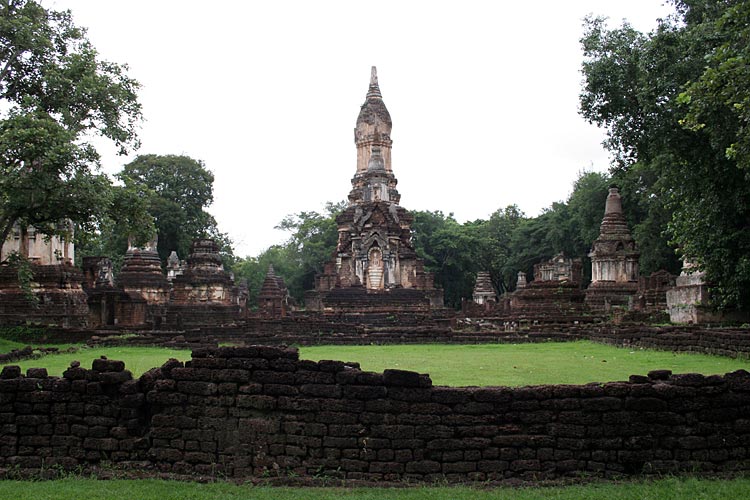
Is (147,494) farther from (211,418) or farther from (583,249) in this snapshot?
(583,249)

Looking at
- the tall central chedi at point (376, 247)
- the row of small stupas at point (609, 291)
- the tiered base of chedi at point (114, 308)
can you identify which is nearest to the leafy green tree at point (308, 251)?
the tall central chedi at point (376, 247)

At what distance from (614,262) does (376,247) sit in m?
13.7

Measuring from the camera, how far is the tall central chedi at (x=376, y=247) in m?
37.2

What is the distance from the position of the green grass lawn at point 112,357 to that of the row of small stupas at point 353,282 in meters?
4.27

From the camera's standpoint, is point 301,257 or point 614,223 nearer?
point 614,223

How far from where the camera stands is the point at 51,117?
1834 cm

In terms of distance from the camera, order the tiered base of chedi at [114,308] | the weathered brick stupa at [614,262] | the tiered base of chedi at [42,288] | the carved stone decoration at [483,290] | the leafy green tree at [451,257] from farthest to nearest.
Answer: the leafy green tree at [451,257]
the carved stone decoration at [483,290]
the weathered brick stupa at [614,262]
the tiered base of chedi at [114,308]
the tiered base of chedi at [42,288]

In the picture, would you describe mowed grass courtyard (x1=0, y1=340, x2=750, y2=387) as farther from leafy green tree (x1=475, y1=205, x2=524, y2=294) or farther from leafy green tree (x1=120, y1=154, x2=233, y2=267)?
leafy green tree (x1=475, y1=205, x2=524, y2=294)

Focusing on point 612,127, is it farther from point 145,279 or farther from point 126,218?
point 145,279

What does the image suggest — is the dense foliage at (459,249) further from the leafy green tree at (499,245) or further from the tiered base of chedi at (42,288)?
the tiered base of chedi at (42,288)

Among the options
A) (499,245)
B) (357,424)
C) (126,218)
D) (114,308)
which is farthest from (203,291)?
(499,245)

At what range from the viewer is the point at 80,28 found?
20.1 metres

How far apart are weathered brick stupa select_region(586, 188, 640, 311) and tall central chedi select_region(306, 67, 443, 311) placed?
8782 mm

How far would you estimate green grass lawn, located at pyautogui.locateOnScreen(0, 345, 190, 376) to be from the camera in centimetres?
1229
